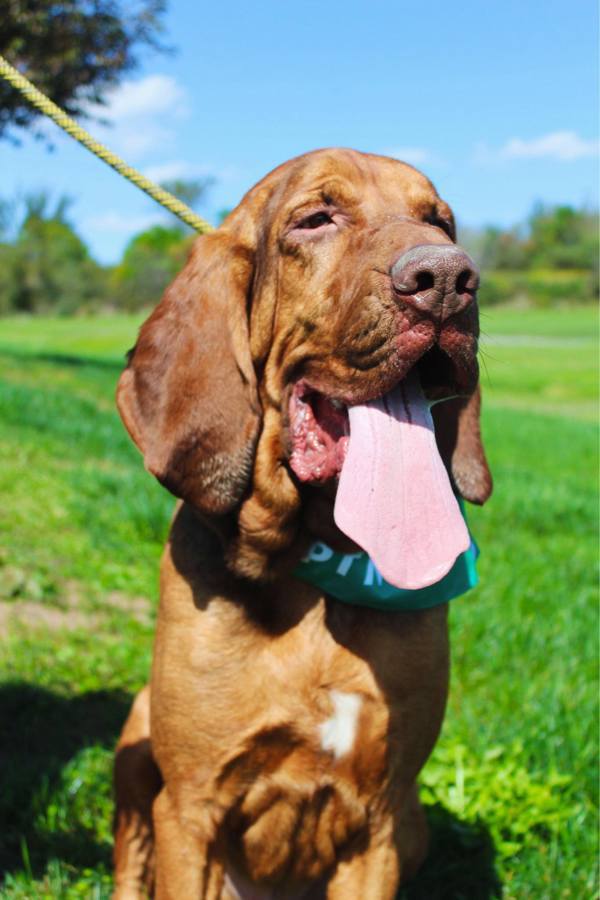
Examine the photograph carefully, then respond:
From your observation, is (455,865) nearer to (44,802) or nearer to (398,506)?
(44,802)

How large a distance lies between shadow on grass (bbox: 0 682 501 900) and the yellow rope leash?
2076mm

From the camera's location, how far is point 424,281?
81.8 inches

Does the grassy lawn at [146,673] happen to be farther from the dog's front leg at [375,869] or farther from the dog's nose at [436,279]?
the dog's front leg at [375,869]

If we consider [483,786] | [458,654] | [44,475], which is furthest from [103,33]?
[483,786]

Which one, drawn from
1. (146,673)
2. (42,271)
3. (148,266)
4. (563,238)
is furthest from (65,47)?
(563,238)

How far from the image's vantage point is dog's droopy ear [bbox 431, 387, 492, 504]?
2730mm

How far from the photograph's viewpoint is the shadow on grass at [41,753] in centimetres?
315

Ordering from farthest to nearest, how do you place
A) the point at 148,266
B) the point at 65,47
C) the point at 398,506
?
the point at 148,266, the point at 65,47, the point at 398,506

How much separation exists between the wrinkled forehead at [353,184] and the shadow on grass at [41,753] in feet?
7.33

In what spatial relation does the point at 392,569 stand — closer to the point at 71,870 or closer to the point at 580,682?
the point at 71,870

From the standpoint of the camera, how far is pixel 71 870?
3070 millimetres

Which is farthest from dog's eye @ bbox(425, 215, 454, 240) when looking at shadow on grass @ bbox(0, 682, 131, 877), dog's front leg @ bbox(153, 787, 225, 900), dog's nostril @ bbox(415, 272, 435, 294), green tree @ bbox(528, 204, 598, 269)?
green tree @ bbox(528, 204, 598, 269)

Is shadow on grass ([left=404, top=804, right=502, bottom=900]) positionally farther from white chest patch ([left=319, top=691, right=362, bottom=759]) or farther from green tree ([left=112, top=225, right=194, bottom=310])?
green tree ([left=112, top=225, right=194, bottom=310])

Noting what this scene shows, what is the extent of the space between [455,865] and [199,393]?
2.02m
